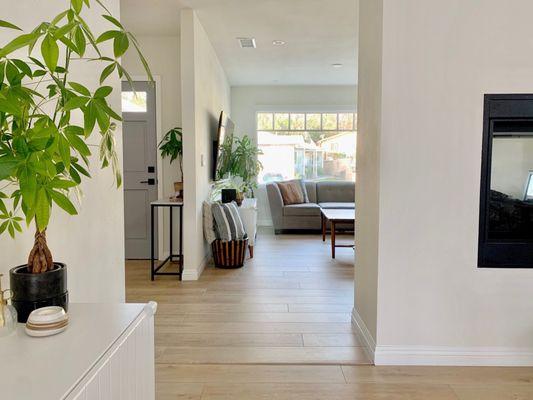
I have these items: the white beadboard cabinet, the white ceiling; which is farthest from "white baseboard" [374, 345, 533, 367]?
the white ceiling

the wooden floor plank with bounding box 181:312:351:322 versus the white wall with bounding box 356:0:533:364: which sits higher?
the white wall with bounding box 356:0:533:364

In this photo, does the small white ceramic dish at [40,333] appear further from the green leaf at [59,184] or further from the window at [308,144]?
the window at [308,144]

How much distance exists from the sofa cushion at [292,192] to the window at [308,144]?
2.14 ft

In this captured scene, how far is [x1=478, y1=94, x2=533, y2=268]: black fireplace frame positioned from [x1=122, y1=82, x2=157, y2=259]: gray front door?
3669 mm

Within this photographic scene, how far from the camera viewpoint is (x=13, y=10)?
145 centimetres

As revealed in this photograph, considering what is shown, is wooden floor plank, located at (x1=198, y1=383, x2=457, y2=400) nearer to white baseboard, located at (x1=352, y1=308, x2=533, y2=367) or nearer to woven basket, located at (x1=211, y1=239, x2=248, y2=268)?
white baseboard, located at (x1=352, y1=308, x2=533, y2=367)

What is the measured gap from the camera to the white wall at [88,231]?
1.50 metres

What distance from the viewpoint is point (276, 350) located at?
263 centimetres

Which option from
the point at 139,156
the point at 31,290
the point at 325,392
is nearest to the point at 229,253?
the point at 139,156

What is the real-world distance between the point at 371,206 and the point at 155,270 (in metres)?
2.65

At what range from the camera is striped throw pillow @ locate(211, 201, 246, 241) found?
4688 millimetres

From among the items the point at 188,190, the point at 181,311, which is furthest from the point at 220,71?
the point at 181,311

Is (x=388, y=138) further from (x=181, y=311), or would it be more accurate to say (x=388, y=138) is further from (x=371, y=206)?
(x=181, y=311)

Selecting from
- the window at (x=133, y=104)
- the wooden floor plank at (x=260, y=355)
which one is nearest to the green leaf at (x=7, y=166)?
the wooden floor plank at (x=260, y=355)
